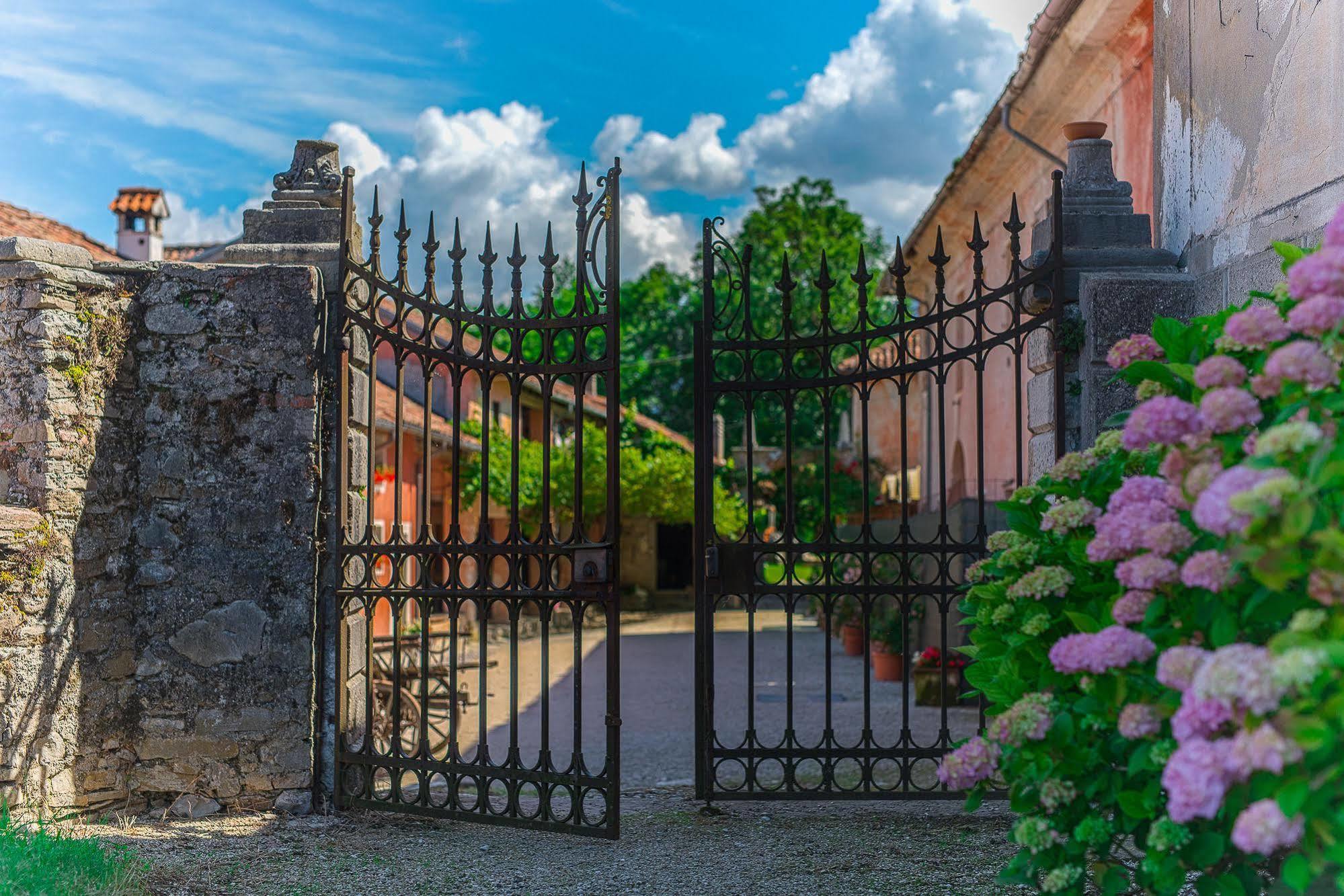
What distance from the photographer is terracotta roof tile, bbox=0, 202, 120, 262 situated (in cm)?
1462

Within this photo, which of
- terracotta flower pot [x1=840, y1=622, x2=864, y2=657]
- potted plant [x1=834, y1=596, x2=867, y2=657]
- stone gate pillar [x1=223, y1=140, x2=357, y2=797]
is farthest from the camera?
terracotta flower pot [x1=840, y1=622, x2=864, y2=657]

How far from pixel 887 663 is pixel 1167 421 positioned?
8647 mm

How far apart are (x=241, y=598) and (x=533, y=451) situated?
52.1 ft

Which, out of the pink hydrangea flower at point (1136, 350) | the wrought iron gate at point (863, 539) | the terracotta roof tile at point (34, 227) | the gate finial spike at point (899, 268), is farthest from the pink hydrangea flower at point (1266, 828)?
the terracotta roof tile at point (34, 227)

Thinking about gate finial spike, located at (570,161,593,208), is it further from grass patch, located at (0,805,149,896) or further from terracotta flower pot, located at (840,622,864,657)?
terracotta flower pot, located at (840,622,864,657)

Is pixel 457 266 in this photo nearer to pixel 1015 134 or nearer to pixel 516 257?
pixel 516 257

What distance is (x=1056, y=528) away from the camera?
3.07 meters

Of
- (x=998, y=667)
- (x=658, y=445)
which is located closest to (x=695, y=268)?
(x=658, y=445)

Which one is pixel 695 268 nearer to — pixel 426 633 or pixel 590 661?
pixel 590 661

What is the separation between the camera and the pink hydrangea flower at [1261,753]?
7.12 feet

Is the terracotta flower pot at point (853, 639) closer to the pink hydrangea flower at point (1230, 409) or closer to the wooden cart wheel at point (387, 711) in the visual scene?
the wooden cart wheel at point (387, 711)

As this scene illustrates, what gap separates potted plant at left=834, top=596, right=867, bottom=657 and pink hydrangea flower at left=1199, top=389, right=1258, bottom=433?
33.6ft

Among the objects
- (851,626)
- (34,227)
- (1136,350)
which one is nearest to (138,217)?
(34,227)

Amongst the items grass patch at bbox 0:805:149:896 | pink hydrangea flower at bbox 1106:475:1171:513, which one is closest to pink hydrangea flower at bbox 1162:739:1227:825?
pink hydrangea flower at bbox 1106:475:1171:513
